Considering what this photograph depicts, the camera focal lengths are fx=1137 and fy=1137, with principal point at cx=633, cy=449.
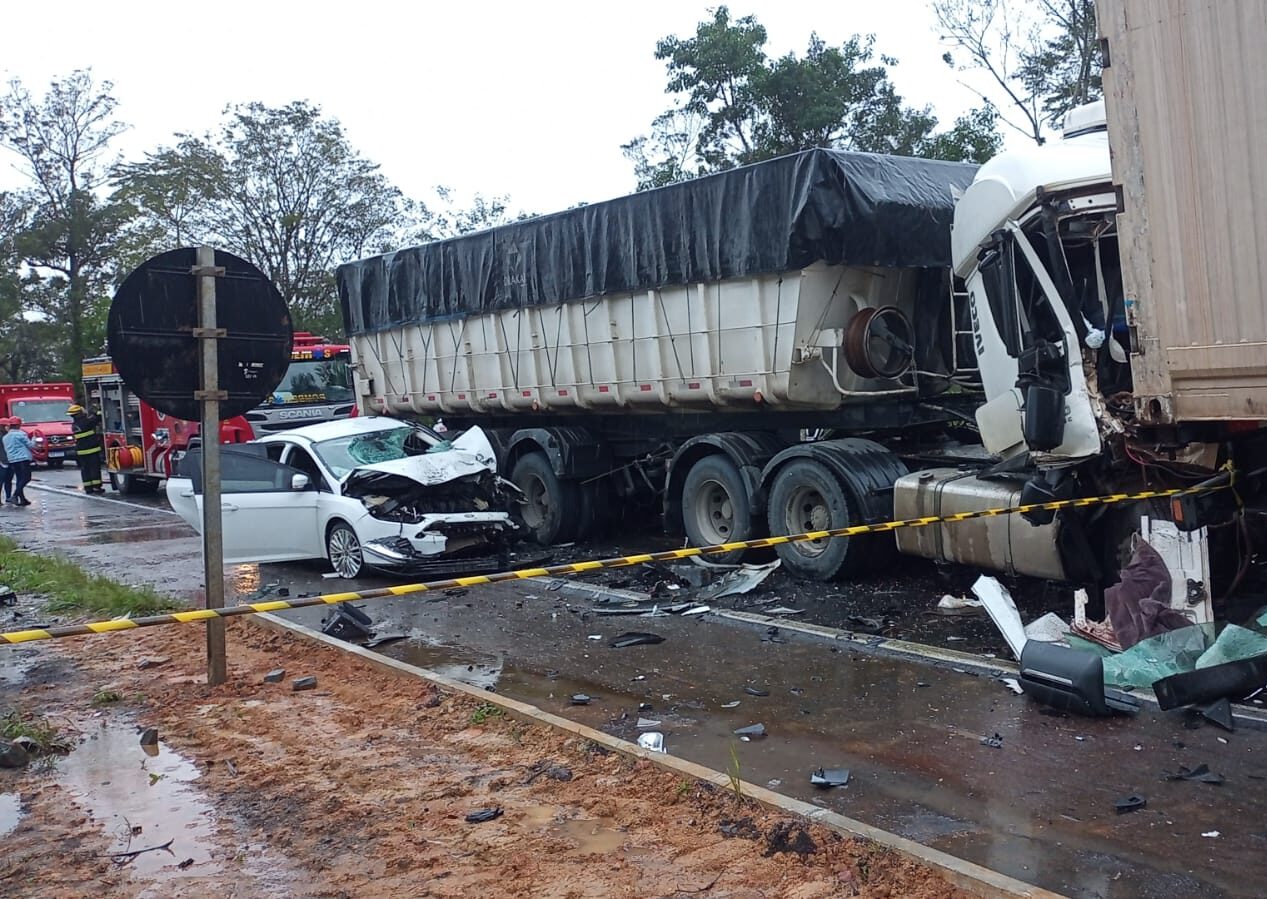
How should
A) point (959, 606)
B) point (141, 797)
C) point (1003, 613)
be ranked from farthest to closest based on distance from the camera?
point (959, 606) → point (1003, 613) → point (141, 797)

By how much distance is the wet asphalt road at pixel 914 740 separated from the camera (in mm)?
4055

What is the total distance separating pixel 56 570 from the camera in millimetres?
11250

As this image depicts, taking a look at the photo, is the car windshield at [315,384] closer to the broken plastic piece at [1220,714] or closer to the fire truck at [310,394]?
the fire truck at [310,394]

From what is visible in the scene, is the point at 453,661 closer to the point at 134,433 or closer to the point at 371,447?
the point at 371,447

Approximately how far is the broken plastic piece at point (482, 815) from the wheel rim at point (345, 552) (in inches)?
247

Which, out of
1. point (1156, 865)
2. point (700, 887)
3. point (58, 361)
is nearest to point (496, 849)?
point (700, 887)

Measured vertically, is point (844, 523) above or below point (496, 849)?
above

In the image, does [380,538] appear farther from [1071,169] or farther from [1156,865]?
[1156,865]

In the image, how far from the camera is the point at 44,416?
114ft

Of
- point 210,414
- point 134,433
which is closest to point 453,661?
point 210,414

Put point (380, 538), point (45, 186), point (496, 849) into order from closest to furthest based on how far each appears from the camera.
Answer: point (496, 849)
point (380, 538)
point (45, 186)

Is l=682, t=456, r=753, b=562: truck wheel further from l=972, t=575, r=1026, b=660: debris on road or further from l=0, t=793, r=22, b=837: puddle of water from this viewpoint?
l=0, t=793, r=22, b=837: puddle of water

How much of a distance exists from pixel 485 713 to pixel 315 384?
14.2 m

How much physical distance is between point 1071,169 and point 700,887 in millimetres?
4660
